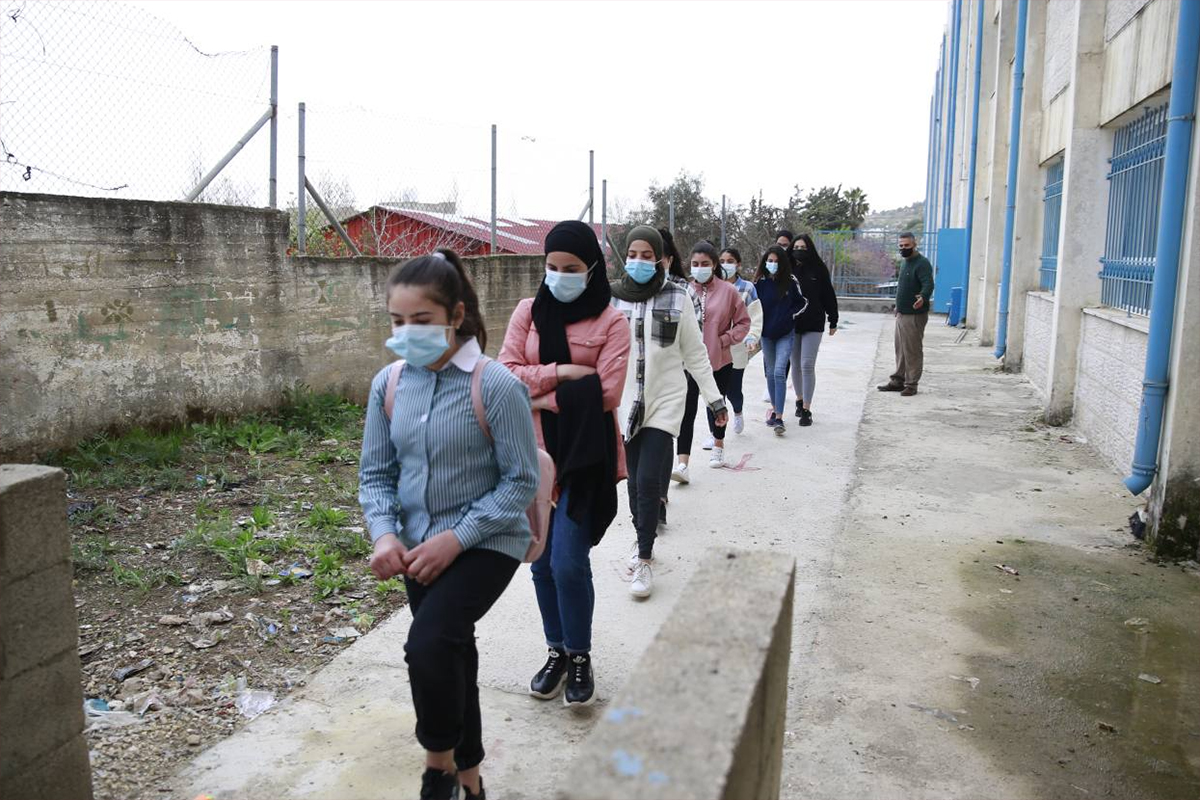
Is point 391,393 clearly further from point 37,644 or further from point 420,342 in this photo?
point 37,644

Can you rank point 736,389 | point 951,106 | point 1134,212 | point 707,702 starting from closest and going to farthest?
1. point 707,702
2. point 1134,212
3. point 736,389
4. point 951,106

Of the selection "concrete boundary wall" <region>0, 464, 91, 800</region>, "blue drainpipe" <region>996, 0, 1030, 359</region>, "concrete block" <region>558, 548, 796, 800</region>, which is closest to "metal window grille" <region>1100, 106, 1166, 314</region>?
"blue drainpipe" <region>996, 0, 1030, 359</region>

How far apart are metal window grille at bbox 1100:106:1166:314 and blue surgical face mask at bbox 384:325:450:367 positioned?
19.4ft

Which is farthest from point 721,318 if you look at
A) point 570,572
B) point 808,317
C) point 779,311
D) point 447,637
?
point 447,637

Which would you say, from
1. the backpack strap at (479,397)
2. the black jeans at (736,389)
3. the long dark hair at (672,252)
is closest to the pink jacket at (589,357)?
the backpack strap at (479,397)

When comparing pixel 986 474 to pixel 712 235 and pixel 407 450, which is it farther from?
pixel 712 235

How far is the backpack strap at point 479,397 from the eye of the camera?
2.57m

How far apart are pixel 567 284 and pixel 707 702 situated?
211 centimetres

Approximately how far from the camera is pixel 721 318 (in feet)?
21.4

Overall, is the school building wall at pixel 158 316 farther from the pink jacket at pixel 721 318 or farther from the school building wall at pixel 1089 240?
the school building wall at pixel 1089 240

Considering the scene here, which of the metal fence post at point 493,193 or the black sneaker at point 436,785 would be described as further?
the metal fence post at point 493,193

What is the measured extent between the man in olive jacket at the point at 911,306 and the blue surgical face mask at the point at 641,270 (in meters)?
6.30

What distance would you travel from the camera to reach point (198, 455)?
670cm

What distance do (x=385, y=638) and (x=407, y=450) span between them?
1736 mm
